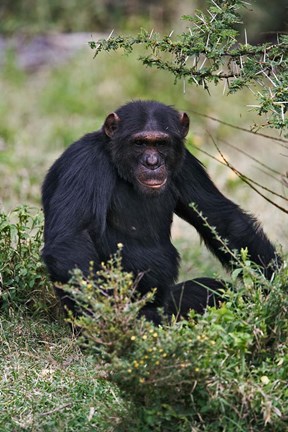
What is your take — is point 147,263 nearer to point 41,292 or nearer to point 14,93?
point 41,292

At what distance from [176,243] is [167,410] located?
550cm

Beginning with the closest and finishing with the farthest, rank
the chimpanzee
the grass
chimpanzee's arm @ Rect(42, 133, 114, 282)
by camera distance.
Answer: the grass < chimpanzee's arm @ Rect(42, 133, 114, 282) < the chimpanzee

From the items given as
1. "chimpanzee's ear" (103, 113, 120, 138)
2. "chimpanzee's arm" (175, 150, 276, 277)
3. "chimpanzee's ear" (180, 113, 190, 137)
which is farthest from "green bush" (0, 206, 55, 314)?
"chimpanzee's ear" (180, 113, 190, 137)

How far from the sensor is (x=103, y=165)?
242 inches

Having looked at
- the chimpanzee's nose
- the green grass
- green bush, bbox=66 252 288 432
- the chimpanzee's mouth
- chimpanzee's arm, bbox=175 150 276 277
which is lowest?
the green grass

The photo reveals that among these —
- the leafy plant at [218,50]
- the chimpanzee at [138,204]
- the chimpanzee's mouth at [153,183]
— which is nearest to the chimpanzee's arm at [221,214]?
Result: the chimpanzee at [138,204]

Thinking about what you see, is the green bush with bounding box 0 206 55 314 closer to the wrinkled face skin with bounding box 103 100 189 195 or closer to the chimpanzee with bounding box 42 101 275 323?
the chimpanzee with bounding box 42 101 275 323

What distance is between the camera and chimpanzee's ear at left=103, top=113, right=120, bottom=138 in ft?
20.4

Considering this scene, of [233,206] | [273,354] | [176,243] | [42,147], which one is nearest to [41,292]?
[233,206]

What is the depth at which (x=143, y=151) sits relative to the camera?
6.18 m

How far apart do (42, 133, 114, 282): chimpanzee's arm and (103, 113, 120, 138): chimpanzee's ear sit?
0.11 m

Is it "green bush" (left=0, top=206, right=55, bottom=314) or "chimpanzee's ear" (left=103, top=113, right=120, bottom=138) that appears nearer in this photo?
"chimpanzee's ear" (left=103, top=113, right=120, bottom=138)

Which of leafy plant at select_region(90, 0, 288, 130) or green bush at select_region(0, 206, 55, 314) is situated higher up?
leafy plant at select_region(90, 0, 288, 130)

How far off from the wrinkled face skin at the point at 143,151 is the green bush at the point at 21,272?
88 centimetres
